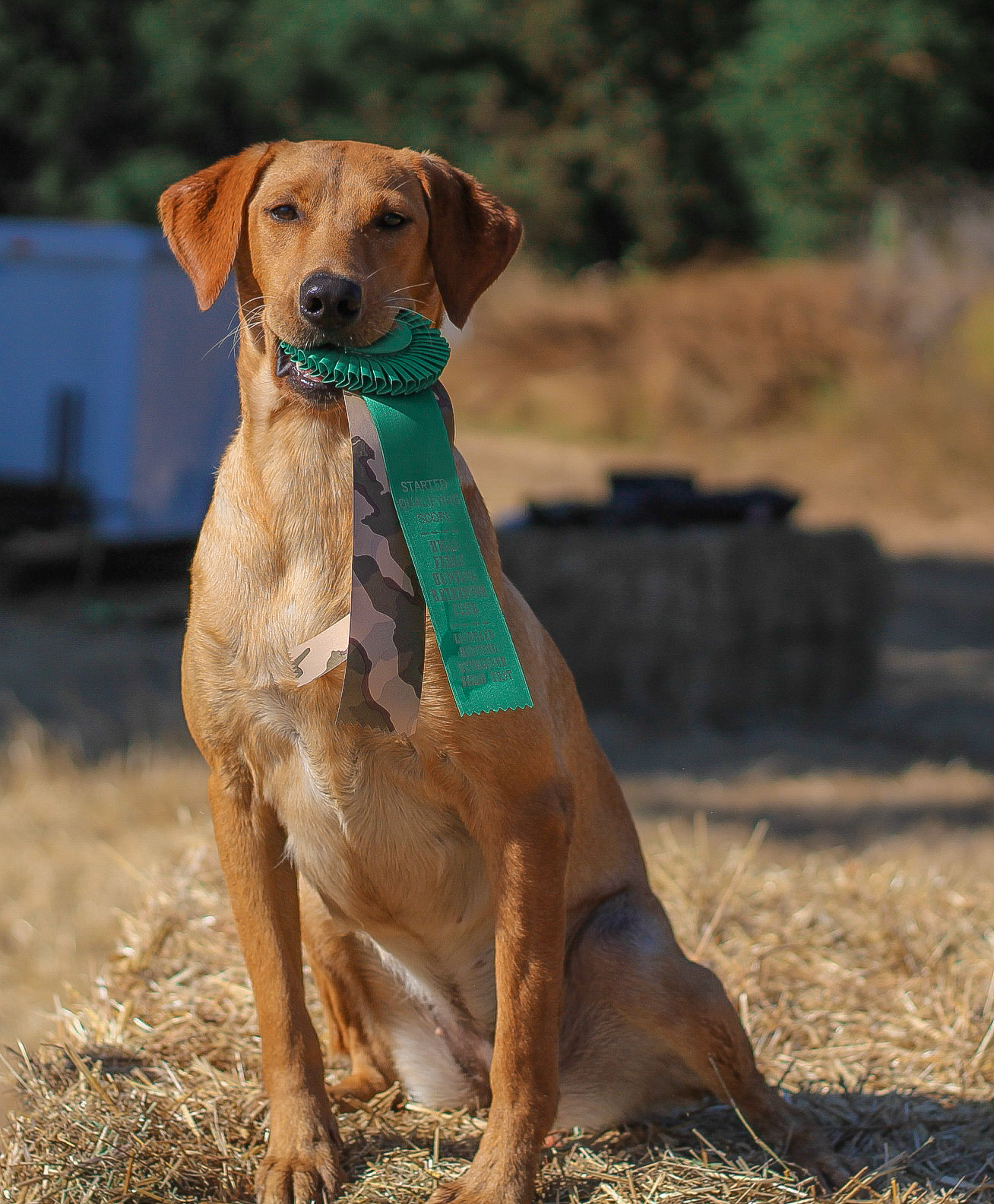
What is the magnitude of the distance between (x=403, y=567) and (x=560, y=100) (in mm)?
23644

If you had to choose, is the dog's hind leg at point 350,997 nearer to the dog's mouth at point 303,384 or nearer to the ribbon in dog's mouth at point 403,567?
the ribbon in dog's mouth at point 403,567

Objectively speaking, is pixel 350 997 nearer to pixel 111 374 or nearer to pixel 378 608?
pixel 378 608

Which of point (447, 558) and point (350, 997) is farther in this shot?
point (350, 997)

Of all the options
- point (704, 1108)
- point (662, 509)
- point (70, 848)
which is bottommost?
point (70, 848)

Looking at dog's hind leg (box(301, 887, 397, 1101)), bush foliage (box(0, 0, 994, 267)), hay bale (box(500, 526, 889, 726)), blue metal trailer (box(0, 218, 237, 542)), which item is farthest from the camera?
bush foliage (box(0, 0, 994, 267))

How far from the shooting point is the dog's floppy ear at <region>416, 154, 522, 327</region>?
103 inches

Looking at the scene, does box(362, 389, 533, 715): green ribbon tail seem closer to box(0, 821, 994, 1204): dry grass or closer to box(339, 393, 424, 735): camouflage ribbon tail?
box(339, 393, 424, 735): camouflage ribbon tail

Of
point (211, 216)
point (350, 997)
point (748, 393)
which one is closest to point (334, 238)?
point (211, 216)

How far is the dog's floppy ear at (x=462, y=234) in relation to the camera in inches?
103

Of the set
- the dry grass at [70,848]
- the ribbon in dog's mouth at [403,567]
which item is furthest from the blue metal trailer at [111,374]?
the ribbon in dog's mouth at [403,567]

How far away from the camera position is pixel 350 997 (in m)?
2.94

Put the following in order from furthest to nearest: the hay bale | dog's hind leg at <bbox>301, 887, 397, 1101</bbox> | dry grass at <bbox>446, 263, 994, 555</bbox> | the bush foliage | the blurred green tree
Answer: the bush foliage < the blurred green tree < dry grass at <bbox>446, 263, 994, 555</bbox> < the hay bale < dog's hind leg at <bbox>301, 887, 397, 1101</bbox>

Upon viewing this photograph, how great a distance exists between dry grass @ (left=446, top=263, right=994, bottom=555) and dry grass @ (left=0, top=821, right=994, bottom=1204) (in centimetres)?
994

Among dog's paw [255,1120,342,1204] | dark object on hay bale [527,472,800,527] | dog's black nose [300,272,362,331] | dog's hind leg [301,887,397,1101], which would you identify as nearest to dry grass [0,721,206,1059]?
dog's hind leg [301,887,397,1101]
